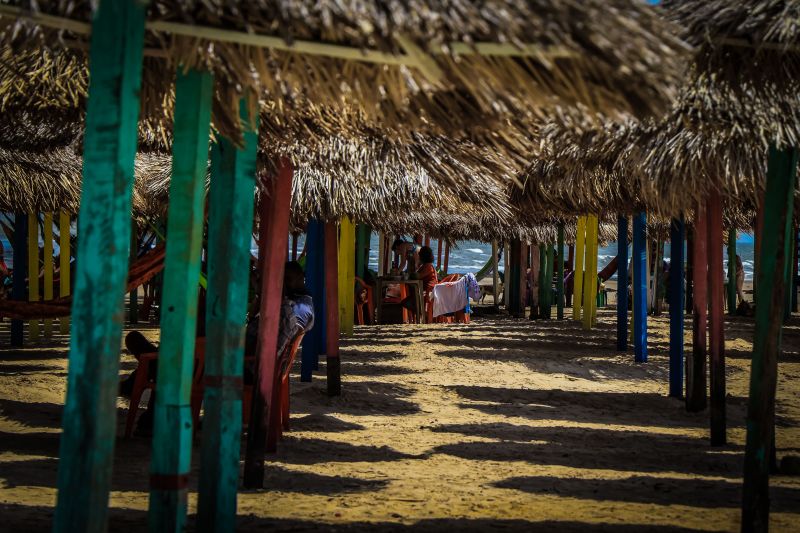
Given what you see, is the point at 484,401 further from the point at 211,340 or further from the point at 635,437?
the point at 211,340

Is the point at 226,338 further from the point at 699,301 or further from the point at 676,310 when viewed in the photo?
the point at 676,310

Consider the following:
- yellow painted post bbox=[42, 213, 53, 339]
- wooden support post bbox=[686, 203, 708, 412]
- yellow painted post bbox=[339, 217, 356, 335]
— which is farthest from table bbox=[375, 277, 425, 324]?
wooden support post bbox=[686, 203, 708, 412]

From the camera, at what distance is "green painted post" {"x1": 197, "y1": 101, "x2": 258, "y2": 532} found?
10.8 ft

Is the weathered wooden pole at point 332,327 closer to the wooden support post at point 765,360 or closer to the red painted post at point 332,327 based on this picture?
the red painted post at point 332,327

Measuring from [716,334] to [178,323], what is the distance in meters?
3.98

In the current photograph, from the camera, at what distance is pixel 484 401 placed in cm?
796

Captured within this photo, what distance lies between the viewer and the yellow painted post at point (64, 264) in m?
12.1

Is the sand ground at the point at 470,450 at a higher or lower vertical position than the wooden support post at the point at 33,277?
lower

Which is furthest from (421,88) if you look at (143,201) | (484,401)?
(143,201)

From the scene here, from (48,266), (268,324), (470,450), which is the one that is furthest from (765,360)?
(48,266)

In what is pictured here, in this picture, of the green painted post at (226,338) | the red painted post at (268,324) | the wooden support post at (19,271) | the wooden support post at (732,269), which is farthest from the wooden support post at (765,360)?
the wooden support post at (732,269)

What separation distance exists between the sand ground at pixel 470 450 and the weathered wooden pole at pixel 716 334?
17 cm

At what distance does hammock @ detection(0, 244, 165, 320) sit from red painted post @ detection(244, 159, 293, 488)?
2285 mm

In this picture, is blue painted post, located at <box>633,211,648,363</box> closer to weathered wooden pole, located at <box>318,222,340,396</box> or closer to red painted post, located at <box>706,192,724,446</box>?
weathered wooden pole, located at <box>318,222,340,396</box>
